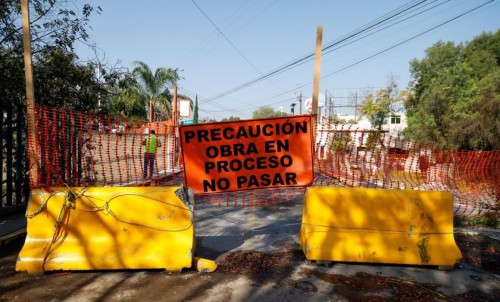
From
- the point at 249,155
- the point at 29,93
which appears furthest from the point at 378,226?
the point at 29,93

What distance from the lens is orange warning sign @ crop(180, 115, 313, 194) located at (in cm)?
512

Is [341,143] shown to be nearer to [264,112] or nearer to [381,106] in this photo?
[381,106]

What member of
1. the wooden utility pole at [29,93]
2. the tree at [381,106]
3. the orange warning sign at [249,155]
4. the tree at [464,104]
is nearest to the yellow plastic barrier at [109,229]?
the orange warning sign at [249,155]

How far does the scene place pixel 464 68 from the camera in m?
33.9

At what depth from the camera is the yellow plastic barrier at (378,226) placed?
4645mm

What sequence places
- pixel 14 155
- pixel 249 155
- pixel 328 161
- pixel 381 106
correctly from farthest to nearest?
pixel 381 106
pixel 328 161
pixel 14 155
pixel 249 155

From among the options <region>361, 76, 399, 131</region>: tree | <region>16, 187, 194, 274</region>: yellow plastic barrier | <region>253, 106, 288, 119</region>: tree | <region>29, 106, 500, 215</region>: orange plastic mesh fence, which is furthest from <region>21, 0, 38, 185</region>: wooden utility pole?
<region>253, 106, 288, 119</region>: tree

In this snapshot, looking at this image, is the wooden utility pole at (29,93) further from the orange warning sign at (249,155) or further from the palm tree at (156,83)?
the palm tree at (156,83)

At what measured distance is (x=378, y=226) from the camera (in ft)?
15.6

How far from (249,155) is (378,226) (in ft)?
7.06

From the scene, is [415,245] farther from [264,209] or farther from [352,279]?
[264,209]

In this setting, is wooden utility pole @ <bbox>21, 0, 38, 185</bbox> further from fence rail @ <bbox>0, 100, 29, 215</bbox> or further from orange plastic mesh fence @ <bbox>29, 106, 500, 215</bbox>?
orange plastic mesh fence @ <bbox>29, 106, 500, 215</bbox>

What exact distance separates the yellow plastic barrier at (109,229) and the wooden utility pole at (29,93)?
1492 millimetres

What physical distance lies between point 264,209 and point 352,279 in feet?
13.4
